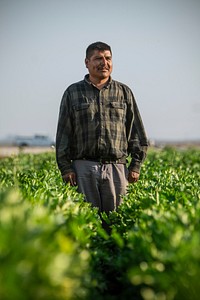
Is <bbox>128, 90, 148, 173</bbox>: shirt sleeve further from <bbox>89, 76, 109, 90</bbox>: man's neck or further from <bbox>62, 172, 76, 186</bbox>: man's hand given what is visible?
<bbox>62, 172, 76, 186</bbox>: man's hand

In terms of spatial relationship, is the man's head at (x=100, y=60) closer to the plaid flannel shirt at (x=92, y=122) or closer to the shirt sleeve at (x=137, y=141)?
the plaid flannel shirt at (x=92, y=122)

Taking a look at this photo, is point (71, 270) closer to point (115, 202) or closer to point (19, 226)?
point (19, 226)

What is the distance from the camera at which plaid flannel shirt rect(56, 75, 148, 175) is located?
5270 mm

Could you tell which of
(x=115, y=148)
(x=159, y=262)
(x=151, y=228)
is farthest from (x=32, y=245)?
(x=115, y=148)

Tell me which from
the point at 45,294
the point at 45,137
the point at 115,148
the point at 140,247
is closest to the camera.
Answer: the point at 45,294

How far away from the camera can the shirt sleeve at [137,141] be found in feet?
18.2

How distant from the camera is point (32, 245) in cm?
223

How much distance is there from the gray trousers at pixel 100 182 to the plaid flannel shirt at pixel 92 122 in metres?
0.09

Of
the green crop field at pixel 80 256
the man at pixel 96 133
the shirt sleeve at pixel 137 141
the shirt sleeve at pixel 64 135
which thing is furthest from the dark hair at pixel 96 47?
the green crop field at pixel 80 256

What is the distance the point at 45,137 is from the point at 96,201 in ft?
157

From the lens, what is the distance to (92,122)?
208 inches

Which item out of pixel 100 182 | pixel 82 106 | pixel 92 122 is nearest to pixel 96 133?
pixel 92 122

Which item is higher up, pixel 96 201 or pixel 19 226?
pixel 19 226

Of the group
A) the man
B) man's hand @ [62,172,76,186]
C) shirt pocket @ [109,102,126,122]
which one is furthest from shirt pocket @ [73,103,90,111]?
man's hand @ [62,172,76,186]
